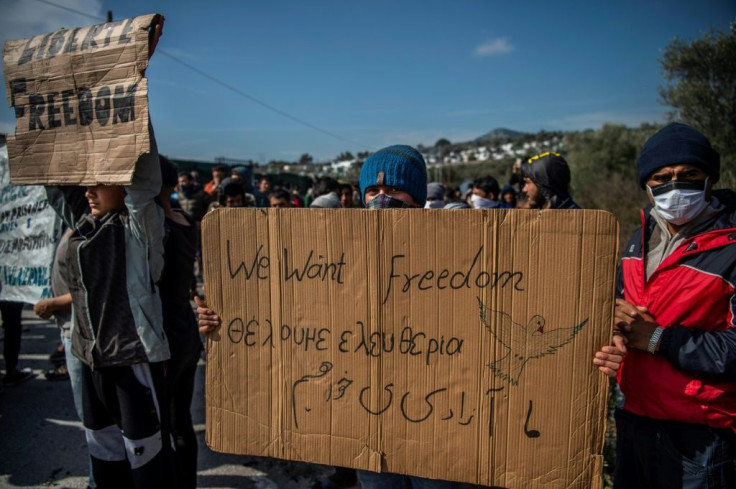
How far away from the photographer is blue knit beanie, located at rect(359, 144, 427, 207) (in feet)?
5.82

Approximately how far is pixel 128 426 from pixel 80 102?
148 centimetres

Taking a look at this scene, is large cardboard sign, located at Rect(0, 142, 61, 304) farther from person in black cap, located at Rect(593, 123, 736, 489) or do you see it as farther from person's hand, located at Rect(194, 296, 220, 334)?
person in black cap, located at Rect(593, 123, 736, 489)

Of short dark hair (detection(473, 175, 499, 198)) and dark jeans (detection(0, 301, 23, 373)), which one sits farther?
short dark hair (detection(473, 175, 499, 198))

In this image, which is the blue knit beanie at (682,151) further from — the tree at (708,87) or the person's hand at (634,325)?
the tree at (708,87)

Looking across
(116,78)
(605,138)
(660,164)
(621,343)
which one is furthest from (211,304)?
(605,138)

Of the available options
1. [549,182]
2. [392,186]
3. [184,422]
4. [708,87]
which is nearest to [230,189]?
[184,422]

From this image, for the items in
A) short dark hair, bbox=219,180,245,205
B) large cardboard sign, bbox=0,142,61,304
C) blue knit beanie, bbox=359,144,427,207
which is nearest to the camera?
blue knit beanie, bbox=359,144,427,207

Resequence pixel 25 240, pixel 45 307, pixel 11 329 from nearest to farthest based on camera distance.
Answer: pixel 45 307, pixel 25 240, pixel 11 329

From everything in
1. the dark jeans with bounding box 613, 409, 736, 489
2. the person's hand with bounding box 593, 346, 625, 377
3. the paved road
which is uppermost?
the person's hand with bounding box 593, 346, 625, 377

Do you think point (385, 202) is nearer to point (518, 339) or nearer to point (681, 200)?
point (518, 339)

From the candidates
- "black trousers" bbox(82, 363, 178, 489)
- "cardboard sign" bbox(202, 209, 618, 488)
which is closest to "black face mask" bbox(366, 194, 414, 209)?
"cardboard sign" bbox(202, 209, 618, 488)

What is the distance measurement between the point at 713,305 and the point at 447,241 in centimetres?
100

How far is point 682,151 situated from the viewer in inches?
66.6

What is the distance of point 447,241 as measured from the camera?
1.36 m
